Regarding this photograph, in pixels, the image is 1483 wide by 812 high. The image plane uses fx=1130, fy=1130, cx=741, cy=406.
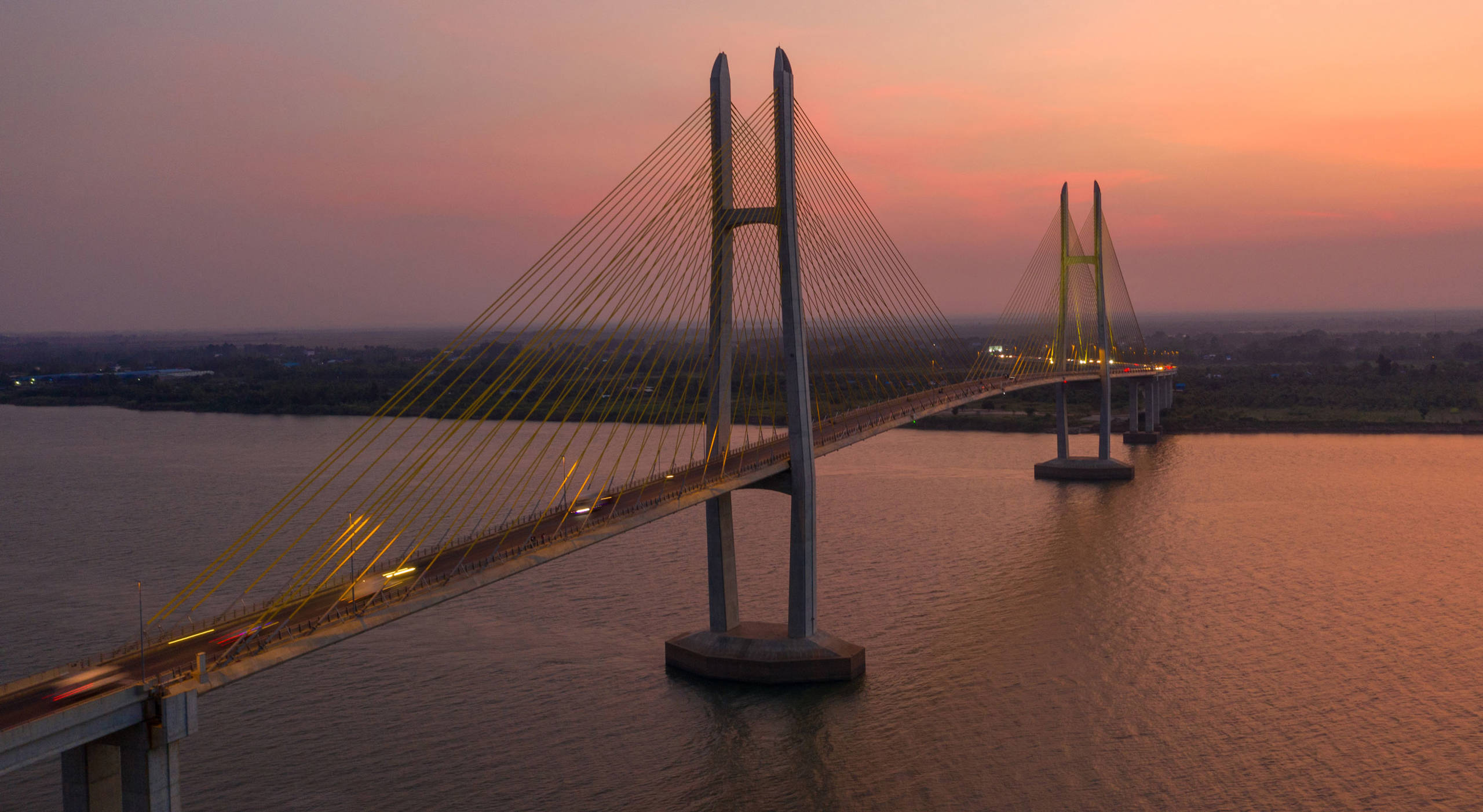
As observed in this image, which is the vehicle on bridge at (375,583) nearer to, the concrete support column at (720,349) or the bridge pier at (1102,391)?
the concrete support column at (720,349)

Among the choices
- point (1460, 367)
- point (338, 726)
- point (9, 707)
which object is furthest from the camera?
point (1460, 367)

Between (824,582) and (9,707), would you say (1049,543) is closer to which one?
(824,582)

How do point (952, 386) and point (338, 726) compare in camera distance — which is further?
point (952, 386)

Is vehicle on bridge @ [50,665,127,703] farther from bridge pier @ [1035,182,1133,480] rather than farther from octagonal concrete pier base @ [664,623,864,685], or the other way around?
bridge pier @ [1035,182,1133,480]

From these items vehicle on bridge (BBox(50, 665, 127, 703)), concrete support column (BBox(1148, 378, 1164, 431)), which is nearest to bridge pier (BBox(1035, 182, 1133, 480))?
concrete support column (BBox(1148, 378, 1164, 431))

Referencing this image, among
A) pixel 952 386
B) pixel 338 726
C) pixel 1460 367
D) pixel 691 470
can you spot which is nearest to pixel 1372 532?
pixel 952 386

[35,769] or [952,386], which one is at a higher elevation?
[952,386]

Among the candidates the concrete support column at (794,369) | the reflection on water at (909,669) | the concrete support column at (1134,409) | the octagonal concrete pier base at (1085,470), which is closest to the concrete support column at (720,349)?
the concrete support column at (794,369)
